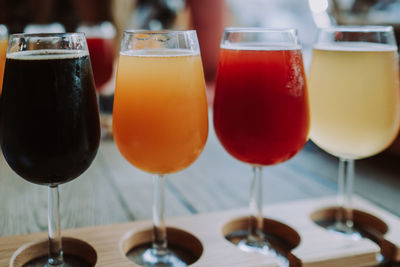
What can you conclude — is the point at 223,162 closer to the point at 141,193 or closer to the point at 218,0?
the point at 141,193

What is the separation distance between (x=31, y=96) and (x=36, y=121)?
39mm

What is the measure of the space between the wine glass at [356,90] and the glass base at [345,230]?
164 millimetres

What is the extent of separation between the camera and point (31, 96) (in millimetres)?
681

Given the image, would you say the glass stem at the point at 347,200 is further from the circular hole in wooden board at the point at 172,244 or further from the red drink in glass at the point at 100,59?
the red drink in glass at the point at 100,59

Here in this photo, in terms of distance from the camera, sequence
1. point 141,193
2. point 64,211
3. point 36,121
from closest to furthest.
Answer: point 36,121
point 64,211
point 141,193

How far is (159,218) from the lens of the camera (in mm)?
842

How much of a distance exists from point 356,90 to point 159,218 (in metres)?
0.45

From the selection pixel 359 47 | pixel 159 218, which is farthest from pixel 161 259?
pixel 359 47

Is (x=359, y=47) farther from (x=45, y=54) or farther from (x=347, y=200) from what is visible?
(x=45, y=54)

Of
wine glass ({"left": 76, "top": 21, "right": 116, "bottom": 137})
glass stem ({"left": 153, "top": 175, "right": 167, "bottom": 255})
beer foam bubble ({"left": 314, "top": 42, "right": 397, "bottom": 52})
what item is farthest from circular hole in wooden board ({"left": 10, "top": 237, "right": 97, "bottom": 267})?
wine glass ({"left": 76, "top": 21, "right": 116, "bottom": 137})

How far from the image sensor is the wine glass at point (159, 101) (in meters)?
0.77

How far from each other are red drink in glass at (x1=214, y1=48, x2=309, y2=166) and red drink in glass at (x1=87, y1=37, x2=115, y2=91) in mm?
994

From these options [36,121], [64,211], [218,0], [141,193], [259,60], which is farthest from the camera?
[218,0]

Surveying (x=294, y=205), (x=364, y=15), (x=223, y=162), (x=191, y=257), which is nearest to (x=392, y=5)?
(x=364, y=15)
